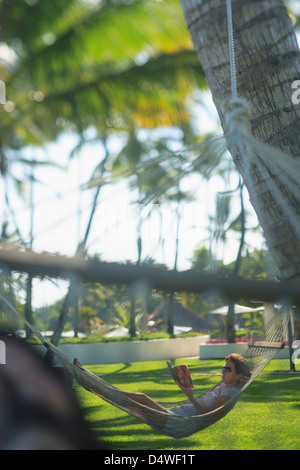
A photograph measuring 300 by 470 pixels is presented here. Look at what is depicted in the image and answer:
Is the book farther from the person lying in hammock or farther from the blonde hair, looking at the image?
the blonde hair

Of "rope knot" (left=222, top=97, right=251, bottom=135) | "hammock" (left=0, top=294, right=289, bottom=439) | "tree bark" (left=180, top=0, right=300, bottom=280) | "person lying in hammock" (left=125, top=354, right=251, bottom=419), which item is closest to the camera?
"rope knot" (left=222, top=97, right=251, bottom=135)

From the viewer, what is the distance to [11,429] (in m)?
1.91

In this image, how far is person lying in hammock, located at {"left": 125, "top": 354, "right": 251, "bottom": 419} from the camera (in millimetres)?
2564

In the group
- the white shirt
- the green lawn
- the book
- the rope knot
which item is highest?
the rope knot

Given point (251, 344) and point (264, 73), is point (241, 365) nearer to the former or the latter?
point (251, 344)

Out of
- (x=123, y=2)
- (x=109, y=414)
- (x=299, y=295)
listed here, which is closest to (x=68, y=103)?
(x=123, y=2)

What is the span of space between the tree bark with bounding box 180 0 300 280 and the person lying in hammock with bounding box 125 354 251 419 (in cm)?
88

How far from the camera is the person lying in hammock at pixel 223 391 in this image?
256 cm

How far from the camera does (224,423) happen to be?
3643mm

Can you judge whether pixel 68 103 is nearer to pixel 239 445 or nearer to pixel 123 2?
pixel 123 2

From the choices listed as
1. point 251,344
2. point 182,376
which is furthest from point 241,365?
point 182,376

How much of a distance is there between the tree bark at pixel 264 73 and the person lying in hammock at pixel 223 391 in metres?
0.88

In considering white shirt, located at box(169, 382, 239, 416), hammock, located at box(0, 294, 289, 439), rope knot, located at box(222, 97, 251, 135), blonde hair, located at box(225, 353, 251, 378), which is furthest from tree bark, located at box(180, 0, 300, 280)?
white shirt, located at box(169, 382, 239, 416)

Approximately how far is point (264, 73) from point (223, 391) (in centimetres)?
144
